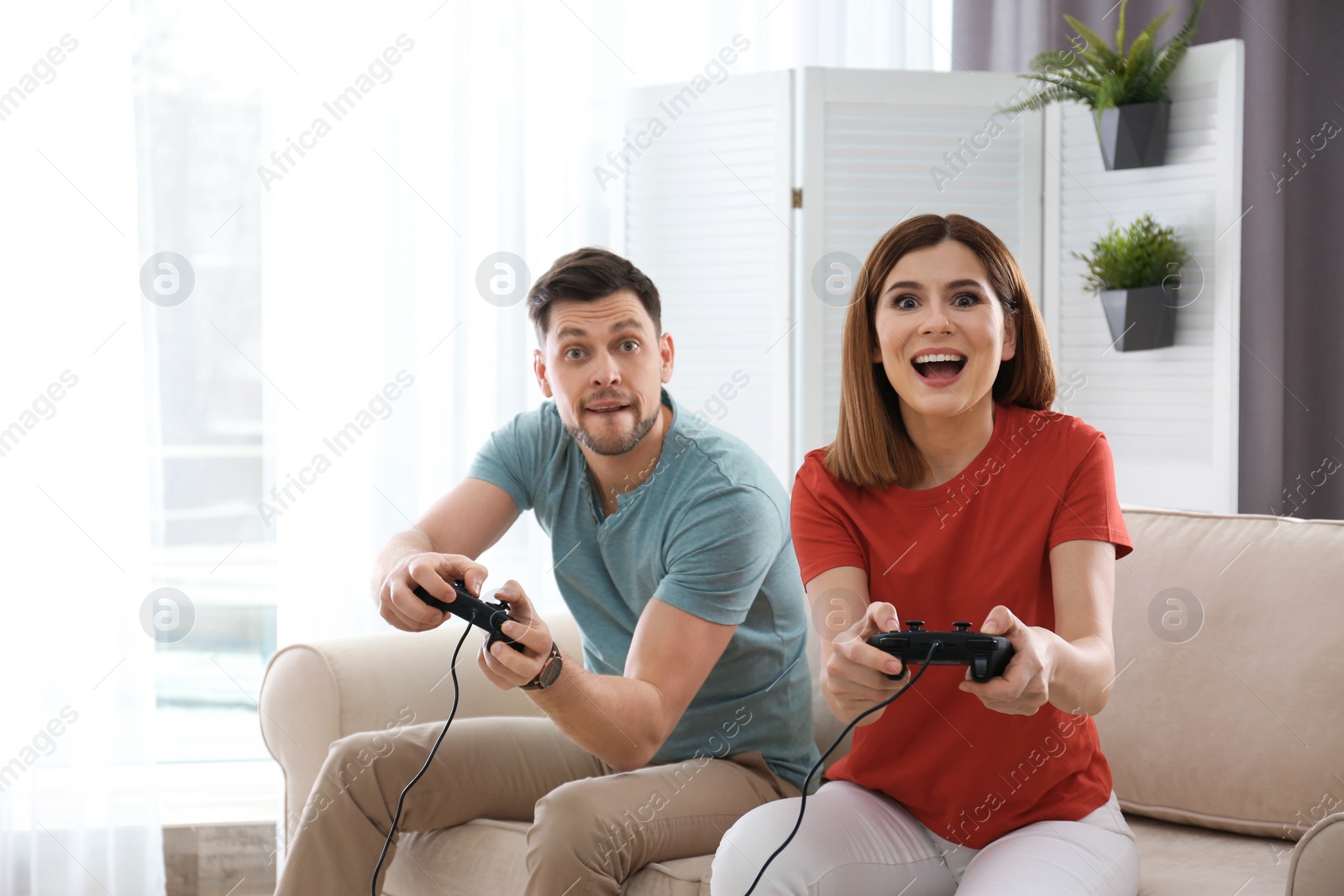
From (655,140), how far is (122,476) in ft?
4.41

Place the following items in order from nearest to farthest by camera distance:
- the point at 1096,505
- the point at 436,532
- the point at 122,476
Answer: the point at 1096,505 → the point at 436,532 → the point at 122,476

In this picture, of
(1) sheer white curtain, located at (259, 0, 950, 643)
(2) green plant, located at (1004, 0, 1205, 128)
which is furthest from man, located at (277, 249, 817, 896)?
(2) green plant, located at (1004, 0, 1205, 128)

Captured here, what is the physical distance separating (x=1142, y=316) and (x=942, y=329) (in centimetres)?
131

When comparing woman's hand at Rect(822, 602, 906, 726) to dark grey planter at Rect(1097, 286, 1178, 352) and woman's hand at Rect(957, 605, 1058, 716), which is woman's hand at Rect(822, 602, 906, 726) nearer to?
woman's hand at Rect(957, 605, 1058, 716)

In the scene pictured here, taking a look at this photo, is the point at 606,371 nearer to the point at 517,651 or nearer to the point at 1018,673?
the point at 517,651

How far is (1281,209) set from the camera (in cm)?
259

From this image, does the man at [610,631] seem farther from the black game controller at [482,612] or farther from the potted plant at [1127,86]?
the potted plant at [1127,86]

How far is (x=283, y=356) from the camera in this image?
2412mm

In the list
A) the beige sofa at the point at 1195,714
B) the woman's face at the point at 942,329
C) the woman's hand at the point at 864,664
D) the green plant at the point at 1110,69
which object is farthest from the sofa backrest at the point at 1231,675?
the green plant at the point at 1110,69

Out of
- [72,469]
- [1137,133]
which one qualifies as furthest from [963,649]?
[72,469]

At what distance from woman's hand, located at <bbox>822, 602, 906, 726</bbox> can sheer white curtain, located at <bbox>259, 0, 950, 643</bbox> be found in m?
1.55

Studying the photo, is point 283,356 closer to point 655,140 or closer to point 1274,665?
point 655,140

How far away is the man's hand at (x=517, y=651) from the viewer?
127 centimetres

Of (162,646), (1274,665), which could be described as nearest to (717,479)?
(1274,665)
